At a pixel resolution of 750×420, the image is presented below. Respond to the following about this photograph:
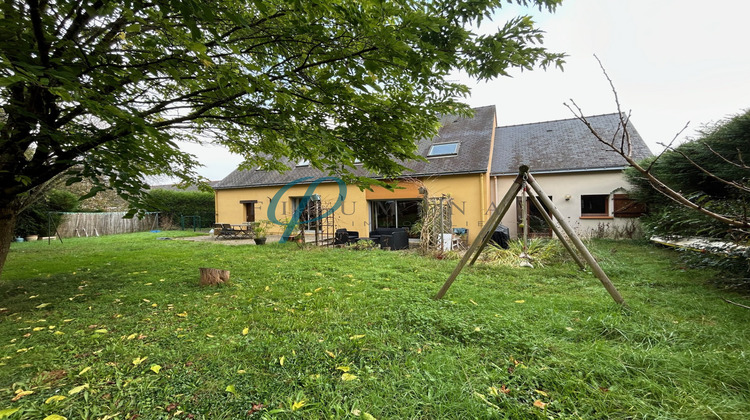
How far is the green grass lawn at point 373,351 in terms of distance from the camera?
2.04 metres

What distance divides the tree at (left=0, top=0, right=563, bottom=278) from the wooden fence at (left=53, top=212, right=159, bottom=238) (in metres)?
14.5

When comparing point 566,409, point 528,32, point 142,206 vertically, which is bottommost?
point 566,409

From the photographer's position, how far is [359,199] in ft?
44.9

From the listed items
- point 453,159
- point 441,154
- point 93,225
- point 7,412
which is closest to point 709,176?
point 453,159

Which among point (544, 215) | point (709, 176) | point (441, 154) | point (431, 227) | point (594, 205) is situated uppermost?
point (441, 154)

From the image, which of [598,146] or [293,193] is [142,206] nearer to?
[293,193]

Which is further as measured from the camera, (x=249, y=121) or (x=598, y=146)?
(x=598, y=146)

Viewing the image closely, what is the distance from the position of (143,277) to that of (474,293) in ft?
19.7

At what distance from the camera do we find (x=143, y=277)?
577 cm

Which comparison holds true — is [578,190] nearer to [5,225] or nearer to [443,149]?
[443,149]

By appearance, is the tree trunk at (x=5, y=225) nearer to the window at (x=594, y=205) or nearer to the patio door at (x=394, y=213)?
the patio door at (x=394, y=213)

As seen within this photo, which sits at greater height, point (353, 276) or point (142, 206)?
point (142, 206)

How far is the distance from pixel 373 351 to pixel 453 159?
11280 mm

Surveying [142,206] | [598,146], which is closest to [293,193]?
[142,206]
